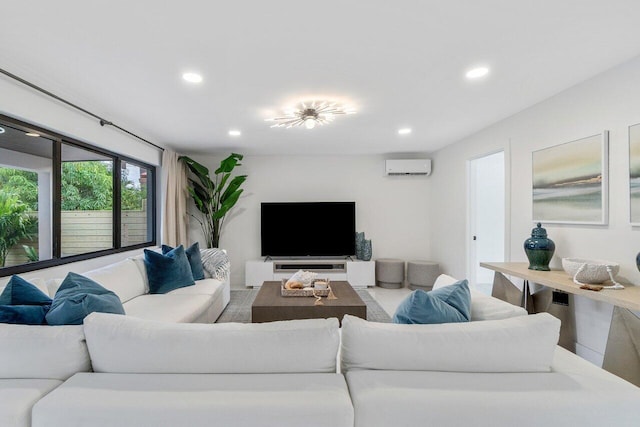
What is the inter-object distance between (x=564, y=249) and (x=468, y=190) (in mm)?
1670

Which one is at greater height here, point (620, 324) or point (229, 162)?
point (229, 162)

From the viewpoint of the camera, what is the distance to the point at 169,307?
2.57m

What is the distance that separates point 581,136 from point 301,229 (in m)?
3.68

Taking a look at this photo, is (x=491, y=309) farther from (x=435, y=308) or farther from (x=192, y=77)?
(x=192, y=77)

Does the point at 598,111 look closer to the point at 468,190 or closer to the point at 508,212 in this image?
the point at 508,212

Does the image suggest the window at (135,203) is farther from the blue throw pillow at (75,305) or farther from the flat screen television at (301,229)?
the blue throw pillow at (75,305)

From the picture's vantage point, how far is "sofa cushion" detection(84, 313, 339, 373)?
1142 millimetres

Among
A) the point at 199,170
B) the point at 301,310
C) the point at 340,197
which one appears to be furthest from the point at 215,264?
the point at 340,197

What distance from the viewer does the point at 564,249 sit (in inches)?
106

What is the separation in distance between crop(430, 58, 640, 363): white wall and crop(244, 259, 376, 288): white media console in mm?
2151

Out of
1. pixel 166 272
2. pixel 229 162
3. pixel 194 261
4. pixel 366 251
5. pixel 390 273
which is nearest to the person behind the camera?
pixel 166 272

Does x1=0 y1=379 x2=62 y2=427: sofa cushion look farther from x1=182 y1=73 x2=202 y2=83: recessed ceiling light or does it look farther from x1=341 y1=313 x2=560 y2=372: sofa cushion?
x1=182 y1=73 x2=202 y2=83: recessed ceiling light

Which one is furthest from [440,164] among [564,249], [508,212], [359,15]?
[359,15]

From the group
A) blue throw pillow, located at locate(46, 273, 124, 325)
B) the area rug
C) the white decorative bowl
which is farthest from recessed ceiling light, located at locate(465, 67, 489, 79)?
blue throw pillow, located at locate(46, 273, 124, 325)
